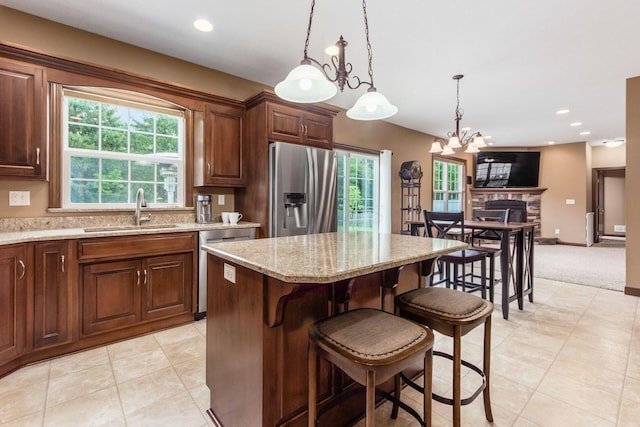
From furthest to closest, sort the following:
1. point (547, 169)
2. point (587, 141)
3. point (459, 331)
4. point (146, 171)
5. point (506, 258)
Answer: point (547, 169) < point (587, 141) < point (146, 171) < point (506, 258) < point (459, 331)

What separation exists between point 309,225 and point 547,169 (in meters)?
8.06

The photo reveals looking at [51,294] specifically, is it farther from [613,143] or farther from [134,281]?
[613,143]

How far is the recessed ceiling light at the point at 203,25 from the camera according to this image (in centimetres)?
260

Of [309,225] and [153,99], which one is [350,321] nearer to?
[309,225]

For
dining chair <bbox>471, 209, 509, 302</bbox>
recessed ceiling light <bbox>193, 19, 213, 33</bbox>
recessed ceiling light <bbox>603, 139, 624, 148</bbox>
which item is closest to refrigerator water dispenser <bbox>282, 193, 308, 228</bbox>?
recessed ceiling light <bbox>193, 19, 213, 33</bbox>

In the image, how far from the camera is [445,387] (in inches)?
76.0

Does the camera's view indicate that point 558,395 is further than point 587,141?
No

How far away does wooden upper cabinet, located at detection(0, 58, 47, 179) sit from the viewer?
7.29 feet

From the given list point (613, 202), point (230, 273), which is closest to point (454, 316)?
point (230, 273)

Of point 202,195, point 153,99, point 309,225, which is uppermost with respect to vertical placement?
point 153,99

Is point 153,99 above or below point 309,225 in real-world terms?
above

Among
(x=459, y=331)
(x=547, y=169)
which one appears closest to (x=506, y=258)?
(x=459, y=331)

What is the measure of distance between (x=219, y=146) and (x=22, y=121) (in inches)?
61.8

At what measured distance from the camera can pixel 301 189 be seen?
136 inches
